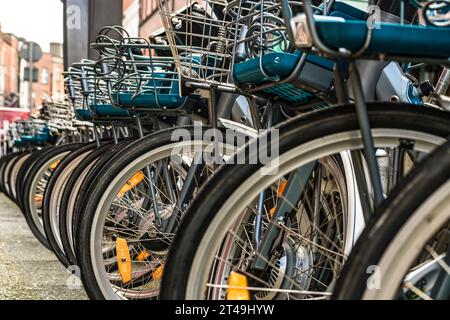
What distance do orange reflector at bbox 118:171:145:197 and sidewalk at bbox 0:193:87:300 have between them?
2.23ft

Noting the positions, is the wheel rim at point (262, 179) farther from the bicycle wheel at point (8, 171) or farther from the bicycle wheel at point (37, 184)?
the bicycle wheel at point (8, 171)

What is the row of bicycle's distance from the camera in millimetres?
1094

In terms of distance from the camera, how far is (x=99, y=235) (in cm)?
225

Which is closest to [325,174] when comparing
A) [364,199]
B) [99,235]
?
[364,199]

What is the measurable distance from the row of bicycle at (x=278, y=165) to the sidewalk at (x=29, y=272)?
17 cm

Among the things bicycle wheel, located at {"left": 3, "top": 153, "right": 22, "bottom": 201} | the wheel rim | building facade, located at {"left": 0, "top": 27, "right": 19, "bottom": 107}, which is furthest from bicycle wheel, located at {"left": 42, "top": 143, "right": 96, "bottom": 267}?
building facade, located at {"left": 0, "top": 27, "right": 19, "bottom": 107}

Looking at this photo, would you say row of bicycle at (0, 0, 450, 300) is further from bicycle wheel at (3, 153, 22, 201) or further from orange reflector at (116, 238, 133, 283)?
bicycle wheel at (3, 153, 22, 201)

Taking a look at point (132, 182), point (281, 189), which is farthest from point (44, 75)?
point (281, 189)

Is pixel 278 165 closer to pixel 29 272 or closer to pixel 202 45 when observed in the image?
pixel 202 45

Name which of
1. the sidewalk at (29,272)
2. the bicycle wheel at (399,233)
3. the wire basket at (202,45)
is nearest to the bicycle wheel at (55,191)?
the sidewalk at (29,272)

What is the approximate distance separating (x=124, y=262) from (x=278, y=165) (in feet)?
4.59

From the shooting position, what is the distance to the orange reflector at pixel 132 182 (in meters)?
2.43
